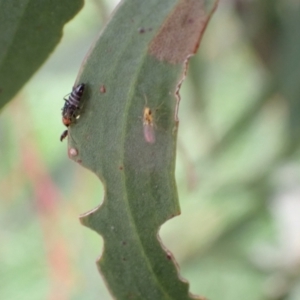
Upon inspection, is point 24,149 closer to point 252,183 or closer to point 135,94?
point 252,183

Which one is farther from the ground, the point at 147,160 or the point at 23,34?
the point at 23,34

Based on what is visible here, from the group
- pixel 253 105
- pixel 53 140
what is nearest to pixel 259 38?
pixel 253 105

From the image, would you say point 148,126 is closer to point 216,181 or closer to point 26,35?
point 26,35

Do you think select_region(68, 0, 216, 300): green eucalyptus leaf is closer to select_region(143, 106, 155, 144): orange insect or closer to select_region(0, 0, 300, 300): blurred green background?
select_region(143, 106, 155, 144): orange insect

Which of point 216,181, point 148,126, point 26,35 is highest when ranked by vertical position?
point 216,181

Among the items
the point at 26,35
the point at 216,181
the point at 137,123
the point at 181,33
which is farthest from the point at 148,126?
the point at 216,181

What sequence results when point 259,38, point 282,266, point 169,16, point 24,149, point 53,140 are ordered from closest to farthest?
point 169,16
point 259,38
point 282,266
point 24,149
point 53,140

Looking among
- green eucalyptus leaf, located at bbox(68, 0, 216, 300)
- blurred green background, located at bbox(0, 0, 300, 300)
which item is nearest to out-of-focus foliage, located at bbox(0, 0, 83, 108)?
green eucalyptus leaf, located at bbox(68, 0, 216, 300)
